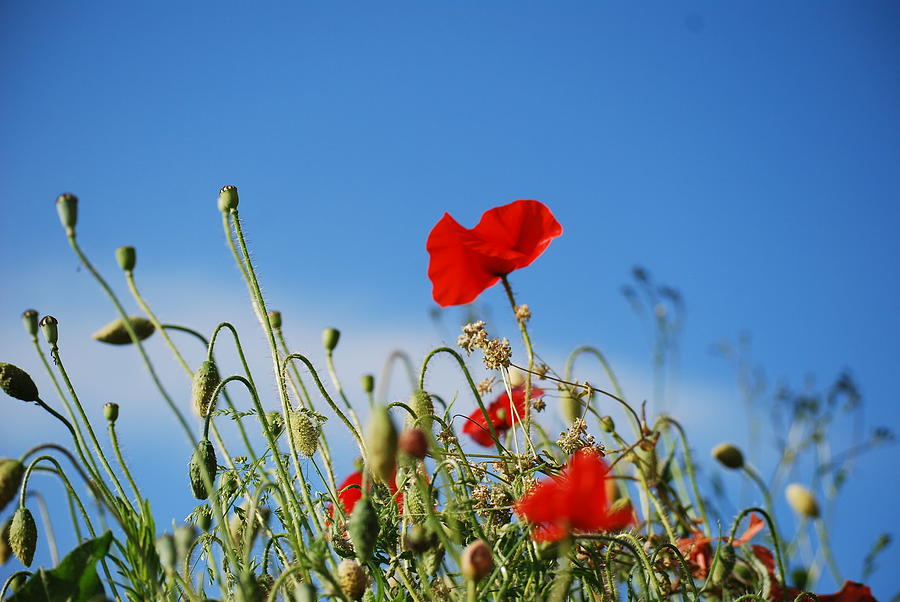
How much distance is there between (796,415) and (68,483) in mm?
1566

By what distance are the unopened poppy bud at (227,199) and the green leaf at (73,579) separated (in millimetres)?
355

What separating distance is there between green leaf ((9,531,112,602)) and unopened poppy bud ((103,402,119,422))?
0.70 feet

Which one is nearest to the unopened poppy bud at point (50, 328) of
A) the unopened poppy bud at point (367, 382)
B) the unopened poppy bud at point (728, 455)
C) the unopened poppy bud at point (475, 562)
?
the unopened poppy bud at point (367, 382)

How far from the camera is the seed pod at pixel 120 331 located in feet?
3.00

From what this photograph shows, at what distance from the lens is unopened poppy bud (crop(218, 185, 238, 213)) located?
986 millimetres

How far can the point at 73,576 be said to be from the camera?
0.86 m

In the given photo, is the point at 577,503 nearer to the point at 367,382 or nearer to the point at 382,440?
the point at 382,440

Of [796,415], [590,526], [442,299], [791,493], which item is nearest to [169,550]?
[590,526]

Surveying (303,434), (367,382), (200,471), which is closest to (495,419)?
(367,382)

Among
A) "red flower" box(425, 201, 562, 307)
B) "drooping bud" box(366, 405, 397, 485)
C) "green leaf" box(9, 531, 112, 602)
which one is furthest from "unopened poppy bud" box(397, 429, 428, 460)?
"red flower" box(425, 201, 562, 307)

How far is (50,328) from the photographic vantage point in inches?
39.4

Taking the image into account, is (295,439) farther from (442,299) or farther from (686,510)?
(686,510)

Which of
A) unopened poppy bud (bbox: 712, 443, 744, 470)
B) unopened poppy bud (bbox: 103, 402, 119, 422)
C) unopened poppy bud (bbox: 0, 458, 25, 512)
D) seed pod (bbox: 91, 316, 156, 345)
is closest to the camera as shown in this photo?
unopened poppy bud (bbox: 0, 458, 25, 512)

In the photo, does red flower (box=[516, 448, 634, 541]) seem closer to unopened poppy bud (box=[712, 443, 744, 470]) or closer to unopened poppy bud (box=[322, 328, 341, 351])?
unopened poppy bud (box=[322, 328, 341, 351])
